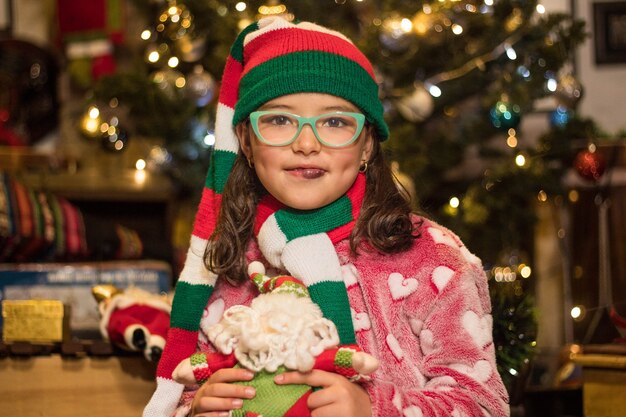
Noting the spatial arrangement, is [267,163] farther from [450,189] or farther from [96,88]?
[450,189]

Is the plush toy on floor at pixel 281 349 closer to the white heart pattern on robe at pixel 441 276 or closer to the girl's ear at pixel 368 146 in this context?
the white heart pattern on robe at pixel 441 276

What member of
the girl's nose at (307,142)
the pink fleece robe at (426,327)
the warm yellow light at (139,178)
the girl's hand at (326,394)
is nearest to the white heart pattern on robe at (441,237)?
the pink fleece robe at (426,327)

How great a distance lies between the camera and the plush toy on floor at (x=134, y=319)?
1685mm

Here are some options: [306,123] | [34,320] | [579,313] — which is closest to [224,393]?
[306,123]

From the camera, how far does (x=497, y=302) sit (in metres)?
1.69

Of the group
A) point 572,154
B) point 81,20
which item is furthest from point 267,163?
point 81,20

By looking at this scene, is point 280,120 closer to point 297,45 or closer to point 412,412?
point 297,45

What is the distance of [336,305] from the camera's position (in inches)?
49.8

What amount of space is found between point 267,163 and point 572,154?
1868 mm

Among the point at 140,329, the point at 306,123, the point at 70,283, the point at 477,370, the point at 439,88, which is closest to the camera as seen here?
the point at 477,370

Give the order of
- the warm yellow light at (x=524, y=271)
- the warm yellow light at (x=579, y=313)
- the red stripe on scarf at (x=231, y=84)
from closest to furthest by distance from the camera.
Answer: the red stripe on scarf at (x=231, y=84) < the warm yellow light at (x=579, y=313) < the warm yellow light at (x=524, y=271)

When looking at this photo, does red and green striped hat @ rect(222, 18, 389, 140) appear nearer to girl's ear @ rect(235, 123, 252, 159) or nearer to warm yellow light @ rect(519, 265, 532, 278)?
girl's ear @ rect(235, 123, 252, 159)

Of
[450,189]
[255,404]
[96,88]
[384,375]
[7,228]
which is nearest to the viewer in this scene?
[255,404]

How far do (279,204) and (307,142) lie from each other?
0.16 meters
